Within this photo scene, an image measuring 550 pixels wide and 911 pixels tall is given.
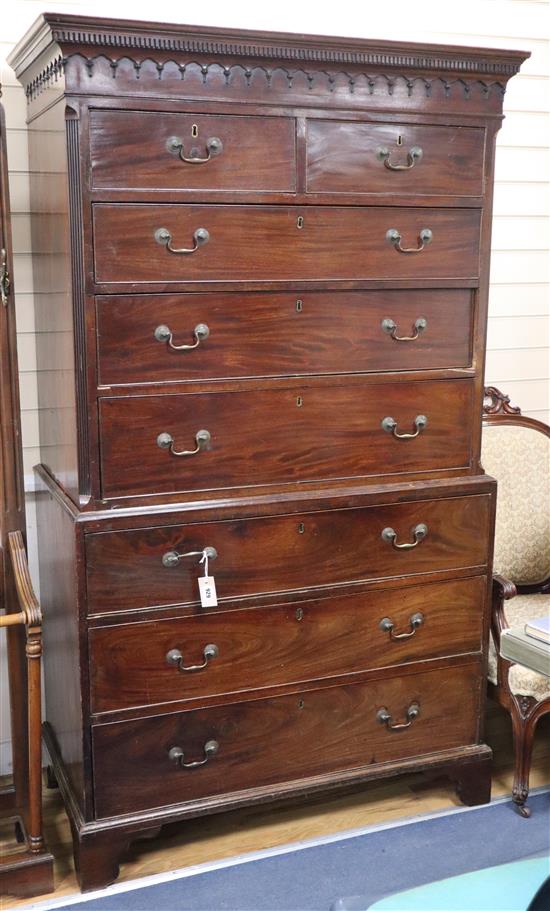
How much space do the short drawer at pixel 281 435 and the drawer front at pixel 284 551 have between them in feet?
0.38

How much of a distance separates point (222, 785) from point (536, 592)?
4.64 ft

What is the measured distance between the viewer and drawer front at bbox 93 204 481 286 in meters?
2.52

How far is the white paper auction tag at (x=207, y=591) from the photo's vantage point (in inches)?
106

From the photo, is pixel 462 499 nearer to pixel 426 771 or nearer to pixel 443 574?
pixel 443 574

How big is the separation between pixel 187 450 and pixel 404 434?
653mm

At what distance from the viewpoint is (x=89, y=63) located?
7.88 feet

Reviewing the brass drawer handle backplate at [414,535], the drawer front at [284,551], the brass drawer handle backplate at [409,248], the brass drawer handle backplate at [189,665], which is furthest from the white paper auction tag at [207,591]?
the brass drawer handle backplate at [409,248]

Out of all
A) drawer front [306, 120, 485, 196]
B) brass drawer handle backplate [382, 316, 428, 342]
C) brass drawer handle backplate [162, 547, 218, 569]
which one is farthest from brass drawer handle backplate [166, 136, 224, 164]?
brass drawer handle backplate [162, 547, 218, 569]

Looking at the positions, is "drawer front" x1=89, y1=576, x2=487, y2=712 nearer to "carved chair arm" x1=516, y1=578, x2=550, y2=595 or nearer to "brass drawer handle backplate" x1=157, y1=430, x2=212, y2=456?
"brass drawer handle backplate" x1=157, y1=430, x2=212, y2=456

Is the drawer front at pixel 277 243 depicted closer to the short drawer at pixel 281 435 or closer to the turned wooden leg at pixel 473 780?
the short drawer at pixel 281 435

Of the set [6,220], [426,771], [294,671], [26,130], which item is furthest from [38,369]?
[426,771]

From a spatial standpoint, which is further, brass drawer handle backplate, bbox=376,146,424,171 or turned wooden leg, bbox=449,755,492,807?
turned wooden leg, bbox=449,755,492,807

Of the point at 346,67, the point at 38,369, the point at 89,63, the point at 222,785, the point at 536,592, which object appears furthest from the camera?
the point at 536,592

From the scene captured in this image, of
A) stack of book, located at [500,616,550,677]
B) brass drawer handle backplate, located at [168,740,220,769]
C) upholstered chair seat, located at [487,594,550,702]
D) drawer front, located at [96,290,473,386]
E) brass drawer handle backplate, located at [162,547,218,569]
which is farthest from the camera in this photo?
upholstered chair seat, located at [487,594,550,702]
